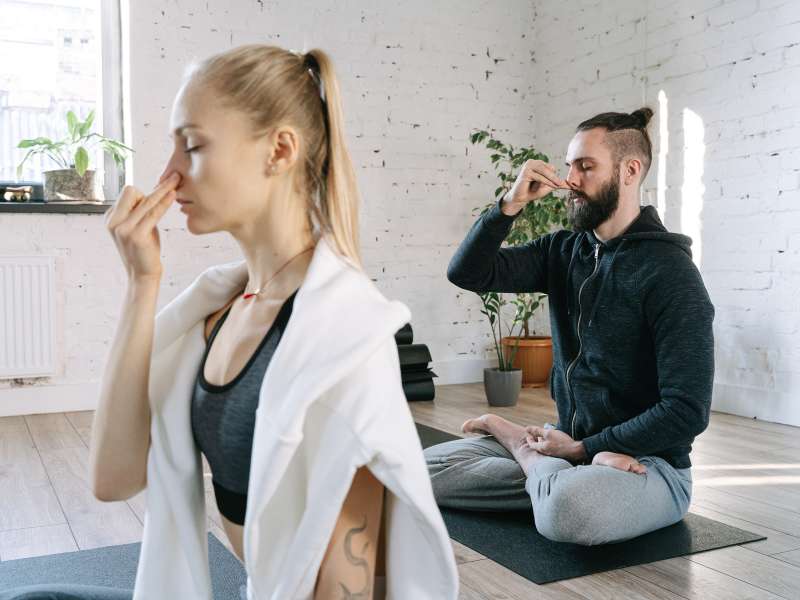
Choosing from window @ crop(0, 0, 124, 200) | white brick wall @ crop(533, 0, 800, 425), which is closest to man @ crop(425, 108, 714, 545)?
white brick wall @ crop(533, 0, 800, 425)

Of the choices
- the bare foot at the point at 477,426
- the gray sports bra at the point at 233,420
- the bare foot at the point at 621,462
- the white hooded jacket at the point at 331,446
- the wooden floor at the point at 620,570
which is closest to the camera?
the white hooded jacket at the point at 331,446

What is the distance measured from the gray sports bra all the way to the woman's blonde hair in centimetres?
11

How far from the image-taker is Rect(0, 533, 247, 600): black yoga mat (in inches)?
77.6

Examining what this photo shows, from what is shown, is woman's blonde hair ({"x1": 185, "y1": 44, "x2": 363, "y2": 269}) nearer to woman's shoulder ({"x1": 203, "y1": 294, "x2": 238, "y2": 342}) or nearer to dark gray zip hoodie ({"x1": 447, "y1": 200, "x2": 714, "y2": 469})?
woman's shoulder ({"x1": 203, "y1": 294, "x2": 238, "y2": 342})

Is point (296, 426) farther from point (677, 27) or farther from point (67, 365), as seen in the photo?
point (677, 27)

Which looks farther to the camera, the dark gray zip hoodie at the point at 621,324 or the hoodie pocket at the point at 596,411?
the hoodie pocket at the point at 596,411

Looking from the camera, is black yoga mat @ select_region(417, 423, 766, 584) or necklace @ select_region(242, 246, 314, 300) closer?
necklace @ select_region(242, 246, 314, 300)

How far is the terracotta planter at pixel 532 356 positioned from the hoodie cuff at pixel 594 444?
258 centimetres

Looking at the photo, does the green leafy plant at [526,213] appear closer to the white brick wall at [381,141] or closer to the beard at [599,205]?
the white brick wall at [381,141]

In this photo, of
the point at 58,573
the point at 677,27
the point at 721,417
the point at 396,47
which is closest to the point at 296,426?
the point at 58,573

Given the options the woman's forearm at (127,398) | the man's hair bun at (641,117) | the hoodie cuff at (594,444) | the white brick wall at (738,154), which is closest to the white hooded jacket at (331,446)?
the woman's forearm at (127,398)

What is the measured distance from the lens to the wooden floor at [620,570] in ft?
6.45

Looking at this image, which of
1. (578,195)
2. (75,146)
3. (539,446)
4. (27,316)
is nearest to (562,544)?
(539,446)

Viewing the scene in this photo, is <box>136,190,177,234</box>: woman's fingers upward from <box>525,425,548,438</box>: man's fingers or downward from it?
upward
